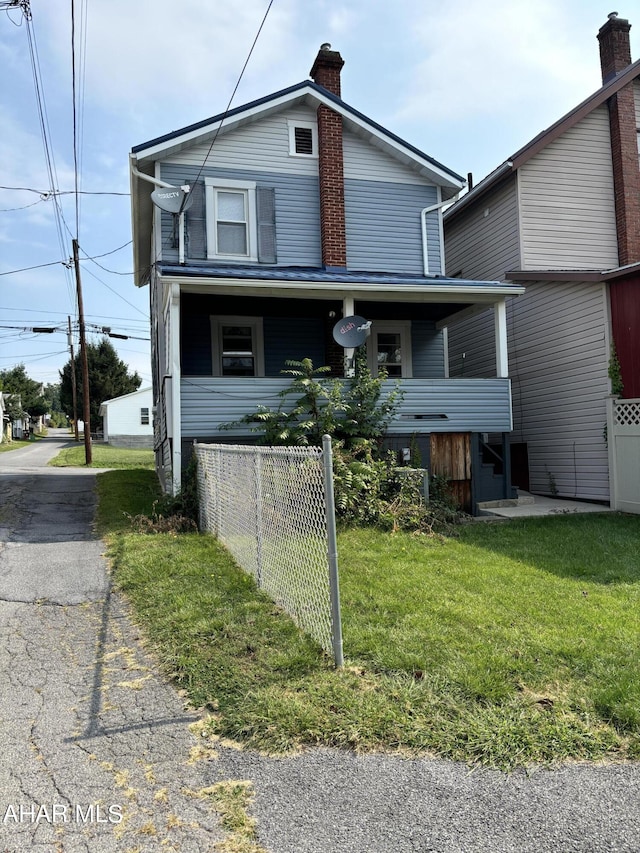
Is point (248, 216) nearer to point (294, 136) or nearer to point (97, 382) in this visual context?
point (294, 136)

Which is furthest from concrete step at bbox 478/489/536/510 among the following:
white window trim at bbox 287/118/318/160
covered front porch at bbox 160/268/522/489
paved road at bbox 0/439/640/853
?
paved road at bbox 0/439/640/853

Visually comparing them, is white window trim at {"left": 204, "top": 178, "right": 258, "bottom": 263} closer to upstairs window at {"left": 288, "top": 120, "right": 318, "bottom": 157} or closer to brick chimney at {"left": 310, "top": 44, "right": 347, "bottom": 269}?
upstairs window at {"left": 288, "top": 120, "right": 318, "bottom": 157}

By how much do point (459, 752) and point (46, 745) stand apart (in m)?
2.04

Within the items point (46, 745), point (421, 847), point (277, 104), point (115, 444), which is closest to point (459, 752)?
point (421, 847)

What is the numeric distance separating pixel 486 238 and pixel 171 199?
7676mm

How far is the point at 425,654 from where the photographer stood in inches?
159

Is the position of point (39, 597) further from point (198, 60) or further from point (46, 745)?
point (198, 60)

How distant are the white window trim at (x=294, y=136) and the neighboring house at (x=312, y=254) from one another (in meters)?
→ 0.03

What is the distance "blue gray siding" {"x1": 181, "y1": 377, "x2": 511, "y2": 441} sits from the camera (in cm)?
1030

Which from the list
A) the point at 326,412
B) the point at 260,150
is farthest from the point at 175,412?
the point at 260,150

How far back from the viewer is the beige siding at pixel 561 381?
1172 centimetres

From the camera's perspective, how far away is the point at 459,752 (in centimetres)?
298

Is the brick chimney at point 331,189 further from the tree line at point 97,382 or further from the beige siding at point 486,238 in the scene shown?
the tree line at point 97,382

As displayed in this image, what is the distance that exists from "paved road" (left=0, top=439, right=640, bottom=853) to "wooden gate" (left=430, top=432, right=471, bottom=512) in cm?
795
